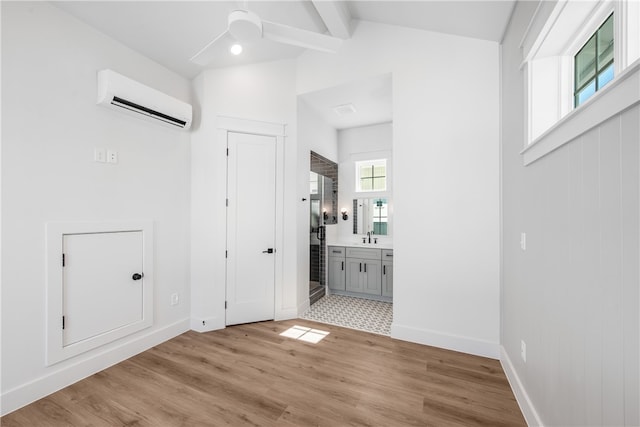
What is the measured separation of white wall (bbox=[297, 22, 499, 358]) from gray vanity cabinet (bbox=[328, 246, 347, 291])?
156 cm

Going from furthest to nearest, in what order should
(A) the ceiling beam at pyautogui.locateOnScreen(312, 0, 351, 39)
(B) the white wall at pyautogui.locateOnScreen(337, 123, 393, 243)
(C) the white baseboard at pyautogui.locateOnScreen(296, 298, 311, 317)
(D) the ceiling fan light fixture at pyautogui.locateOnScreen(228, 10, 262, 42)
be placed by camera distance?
(B) the white wall at pyautogui.locateOnScreen(337, 123, 393, 243) → (C) the white baseboard at pyautogui.locateOnScreen(296, 298, 311, 317) → (A) the ceiling beam at pyautogui.locateOnScreen(312, 0, 351, 39) → (D) the ceiling fan light fixture at pyautogui.locateOnScreen(228, 10, 262, 42)

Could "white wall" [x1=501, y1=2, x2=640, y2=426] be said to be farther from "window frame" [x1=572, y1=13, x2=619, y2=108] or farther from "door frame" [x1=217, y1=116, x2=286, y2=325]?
"door frame" [x1=217, y1=116, x2=286, y2=325]

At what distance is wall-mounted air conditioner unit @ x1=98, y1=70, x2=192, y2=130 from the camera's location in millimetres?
2318

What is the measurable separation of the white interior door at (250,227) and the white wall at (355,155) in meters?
1.95

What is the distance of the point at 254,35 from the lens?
1707mm

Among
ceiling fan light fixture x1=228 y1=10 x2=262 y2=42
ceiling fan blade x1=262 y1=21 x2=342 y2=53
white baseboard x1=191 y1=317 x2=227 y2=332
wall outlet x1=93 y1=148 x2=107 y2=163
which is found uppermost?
ceiling fan blade x1=262 y1=21 x2=342 y2=53

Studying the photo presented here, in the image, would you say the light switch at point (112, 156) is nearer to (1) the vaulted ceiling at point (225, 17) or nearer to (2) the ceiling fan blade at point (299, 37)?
(1) the vaulted ceiling at point (225, 17)

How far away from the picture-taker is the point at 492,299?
2.54 metres

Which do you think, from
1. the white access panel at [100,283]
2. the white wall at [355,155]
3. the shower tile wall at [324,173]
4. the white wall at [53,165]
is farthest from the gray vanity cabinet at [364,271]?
the white access panel at [100,283]

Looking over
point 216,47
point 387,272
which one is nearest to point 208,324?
point 387,272

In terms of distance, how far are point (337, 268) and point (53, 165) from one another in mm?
3551

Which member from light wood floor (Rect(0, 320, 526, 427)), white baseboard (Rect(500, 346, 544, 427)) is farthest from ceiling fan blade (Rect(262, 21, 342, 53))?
white baseboard (Rect(500, 346, 544, 427))

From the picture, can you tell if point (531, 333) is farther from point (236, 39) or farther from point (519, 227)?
point (236, 39)

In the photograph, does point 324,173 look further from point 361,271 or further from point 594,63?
point 594,63
